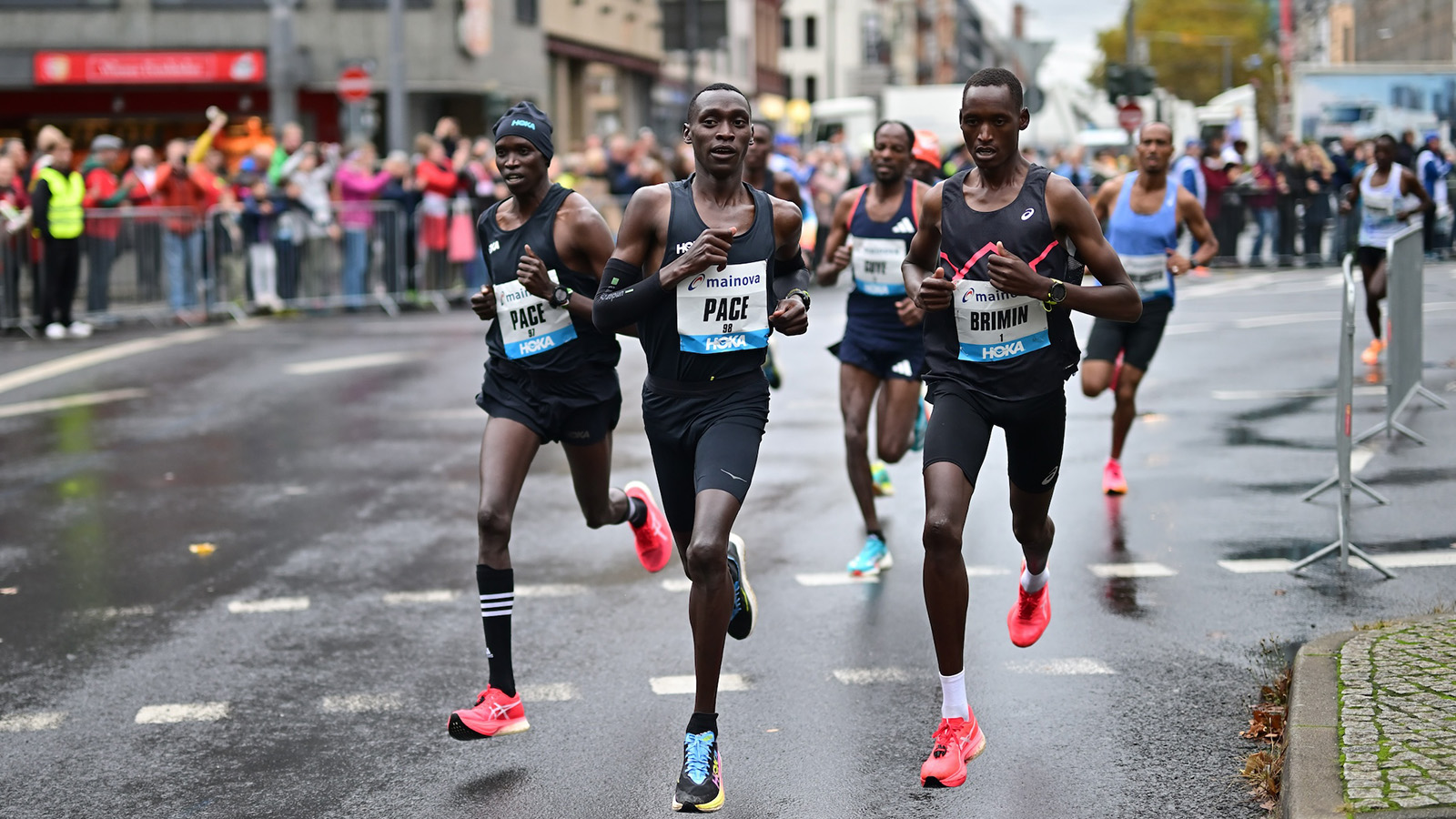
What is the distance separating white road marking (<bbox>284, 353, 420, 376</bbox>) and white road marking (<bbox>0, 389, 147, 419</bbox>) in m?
1.52

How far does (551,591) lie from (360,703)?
1.75 meters

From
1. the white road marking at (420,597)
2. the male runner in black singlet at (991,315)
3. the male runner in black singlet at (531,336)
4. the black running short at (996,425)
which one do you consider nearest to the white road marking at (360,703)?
the male runner in black singlet at (531,336)

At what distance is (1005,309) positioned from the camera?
544cm

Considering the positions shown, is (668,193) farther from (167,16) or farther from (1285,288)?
(167,16)

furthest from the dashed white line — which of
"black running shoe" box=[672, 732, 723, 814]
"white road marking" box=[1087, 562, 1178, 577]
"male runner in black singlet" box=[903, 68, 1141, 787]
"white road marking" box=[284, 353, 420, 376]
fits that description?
"white road marking" box=[284, 353, 420, 376]

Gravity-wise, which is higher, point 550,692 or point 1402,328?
point 1402,328

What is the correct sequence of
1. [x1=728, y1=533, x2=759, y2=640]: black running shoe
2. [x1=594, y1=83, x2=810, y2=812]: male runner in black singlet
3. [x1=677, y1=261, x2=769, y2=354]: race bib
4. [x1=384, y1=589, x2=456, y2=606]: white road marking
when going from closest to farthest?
[x1=594, y1=83, x2=810, y2=812]: male runner in black singlet < [x1=677, y1=261, x2=769, y2=354]: race bib < [x1=728, y1=533, x2=759, y2=640]: black running shoe < [x1=384, y1=589, x2=456, y2=606]: white road marking

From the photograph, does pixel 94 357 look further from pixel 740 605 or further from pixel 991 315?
pixel 991 315

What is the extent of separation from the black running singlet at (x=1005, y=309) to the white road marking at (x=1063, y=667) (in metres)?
1.26

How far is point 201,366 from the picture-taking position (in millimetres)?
15461

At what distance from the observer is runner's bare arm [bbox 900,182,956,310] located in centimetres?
534

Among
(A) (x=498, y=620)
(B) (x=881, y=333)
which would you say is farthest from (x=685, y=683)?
(B) (x=881, y=333)

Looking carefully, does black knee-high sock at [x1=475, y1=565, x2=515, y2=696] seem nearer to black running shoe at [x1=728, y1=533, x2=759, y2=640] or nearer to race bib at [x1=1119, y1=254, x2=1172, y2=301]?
black running shoe at [x1=728, y1=533, x2=759, y2=640]

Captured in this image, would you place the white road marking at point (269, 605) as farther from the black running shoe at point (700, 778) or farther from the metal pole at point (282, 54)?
the metal pole at point (282, 54)
